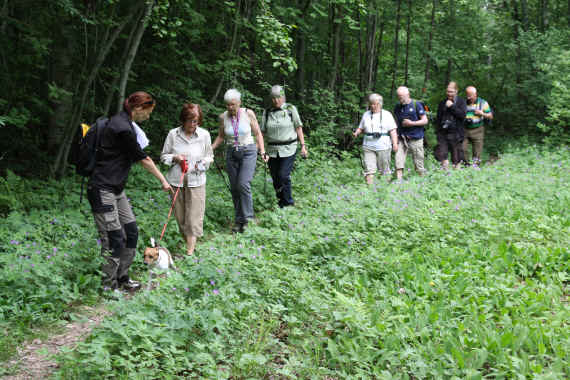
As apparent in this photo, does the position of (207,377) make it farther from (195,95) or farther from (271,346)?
(195,95)

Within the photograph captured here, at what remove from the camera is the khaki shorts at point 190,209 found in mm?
6312

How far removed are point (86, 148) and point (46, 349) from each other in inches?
79.1

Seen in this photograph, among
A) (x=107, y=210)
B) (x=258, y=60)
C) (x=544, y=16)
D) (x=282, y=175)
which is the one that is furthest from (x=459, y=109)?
(x=544, y=16)

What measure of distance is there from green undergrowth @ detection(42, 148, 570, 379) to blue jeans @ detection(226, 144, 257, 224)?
643 millimetres

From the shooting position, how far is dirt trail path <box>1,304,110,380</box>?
3652mm

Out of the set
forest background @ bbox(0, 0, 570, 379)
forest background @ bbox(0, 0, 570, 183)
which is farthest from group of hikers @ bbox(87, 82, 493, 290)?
forest background @ bbox(0, 0, 570, 183)

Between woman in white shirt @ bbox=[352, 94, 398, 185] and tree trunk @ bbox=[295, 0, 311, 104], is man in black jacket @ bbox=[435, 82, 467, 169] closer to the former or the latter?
woman in white shirt @ bbox=[352, 94, 398, 185]

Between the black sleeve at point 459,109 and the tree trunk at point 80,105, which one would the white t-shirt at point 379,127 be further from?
the tree trunk at point 80,105

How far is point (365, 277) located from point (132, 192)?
5.28m

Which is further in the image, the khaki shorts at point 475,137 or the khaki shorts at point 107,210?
the khaki shorts at point 475,137

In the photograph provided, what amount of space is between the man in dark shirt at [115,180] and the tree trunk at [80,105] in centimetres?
471

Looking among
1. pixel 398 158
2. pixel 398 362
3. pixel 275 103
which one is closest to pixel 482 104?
pixel 398 158

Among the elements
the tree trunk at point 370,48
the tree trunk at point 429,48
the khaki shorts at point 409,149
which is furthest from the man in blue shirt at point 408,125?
the tree trunk at point 429,48

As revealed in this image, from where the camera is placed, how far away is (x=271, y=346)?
3742mm
